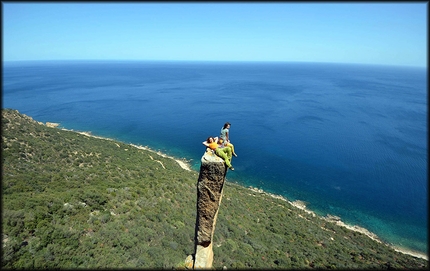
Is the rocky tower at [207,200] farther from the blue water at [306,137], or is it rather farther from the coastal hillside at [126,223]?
the blue water at [306,137]

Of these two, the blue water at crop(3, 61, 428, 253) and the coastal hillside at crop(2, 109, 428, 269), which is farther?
the blue water at crop(3, 61, 428, 253)

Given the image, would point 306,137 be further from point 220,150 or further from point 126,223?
point 220,150

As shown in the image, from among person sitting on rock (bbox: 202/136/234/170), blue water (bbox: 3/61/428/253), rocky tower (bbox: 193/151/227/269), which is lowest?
blue water (bbox: 3/61/428/253)

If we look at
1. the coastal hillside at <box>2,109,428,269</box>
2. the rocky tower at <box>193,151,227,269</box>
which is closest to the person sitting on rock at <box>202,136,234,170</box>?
the rocky tower at <box>193,151,227,269</box>

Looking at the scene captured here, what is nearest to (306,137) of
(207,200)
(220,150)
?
(207,200)

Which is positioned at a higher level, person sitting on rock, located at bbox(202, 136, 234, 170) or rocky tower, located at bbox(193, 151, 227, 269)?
person sitting on rock, located at bbox(202, 136, 234, 170)

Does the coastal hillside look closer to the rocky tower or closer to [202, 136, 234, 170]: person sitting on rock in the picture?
the rocky tower

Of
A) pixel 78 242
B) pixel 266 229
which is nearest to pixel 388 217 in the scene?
pixel 266 229
